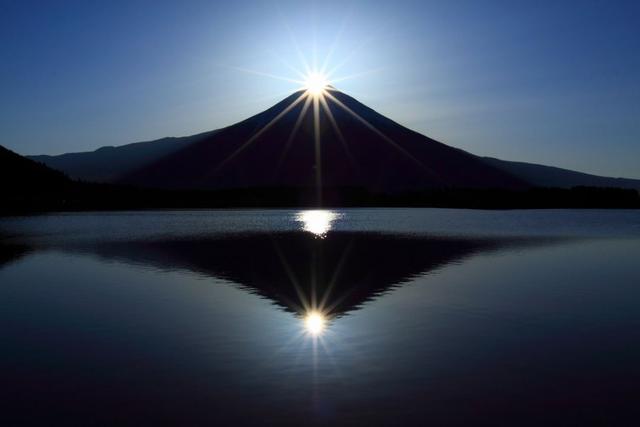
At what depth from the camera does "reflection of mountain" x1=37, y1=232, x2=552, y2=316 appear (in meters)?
24.8

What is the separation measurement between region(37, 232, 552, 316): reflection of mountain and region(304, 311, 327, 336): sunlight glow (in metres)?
0.60

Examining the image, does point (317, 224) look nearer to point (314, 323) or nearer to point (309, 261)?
point (309, 261)

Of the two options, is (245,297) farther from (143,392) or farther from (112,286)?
(143,392)

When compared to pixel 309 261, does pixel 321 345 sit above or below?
below

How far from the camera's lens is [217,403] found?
1103cm

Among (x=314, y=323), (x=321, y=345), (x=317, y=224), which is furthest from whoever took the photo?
(x=317, y=224)

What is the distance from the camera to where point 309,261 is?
3716 centimetres

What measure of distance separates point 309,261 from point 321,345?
21.8 m

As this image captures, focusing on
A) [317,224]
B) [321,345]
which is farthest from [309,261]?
[317,224]

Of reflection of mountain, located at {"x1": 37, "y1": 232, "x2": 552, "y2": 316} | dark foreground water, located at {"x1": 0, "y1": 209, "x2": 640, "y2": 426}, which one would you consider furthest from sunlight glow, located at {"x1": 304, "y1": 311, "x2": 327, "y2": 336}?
reflection of mountain, located at {"x1": 37, "y1": 232, "x2": 552, "y2": 316}

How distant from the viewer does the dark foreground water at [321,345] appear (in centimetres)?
1077

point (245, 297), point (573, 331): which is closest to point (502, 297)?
point (573, 331)

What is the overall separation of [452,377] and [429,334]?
4.16 m

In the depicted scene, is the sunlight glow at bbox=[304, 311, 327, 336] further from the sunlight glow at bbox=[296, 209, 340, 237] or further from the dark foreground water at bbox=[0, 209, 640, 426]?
the sunlight glow at bbox=[296, 209, 340, 237]
